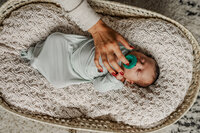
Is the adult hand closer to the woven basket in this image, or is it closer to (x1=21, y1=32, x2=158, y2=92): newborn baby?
(x1=21, y1=32, x2=158, y2=92): newborn baby

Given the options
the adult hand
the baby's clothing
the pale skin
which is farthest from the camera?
the baby's clothing

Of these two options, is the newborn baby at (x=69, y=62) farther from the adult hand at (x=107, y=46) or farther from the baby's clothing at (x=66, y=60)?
the adult hand at (x=107, y=46)

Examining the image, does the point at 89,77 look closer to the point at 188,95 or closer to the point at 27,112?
the point at 27,112

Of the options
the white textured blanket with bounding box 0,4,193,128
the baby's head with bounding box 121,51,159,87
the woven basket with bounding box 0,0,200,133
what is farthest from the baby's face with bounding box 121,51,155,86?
the woven basket with bounding box 0,0,200,133

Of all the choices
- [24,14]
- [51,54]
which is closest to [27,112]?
[51,54]

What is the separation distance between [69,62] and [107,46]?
0.50 m

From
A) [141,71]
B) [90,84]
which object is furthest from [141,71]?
[90,84]

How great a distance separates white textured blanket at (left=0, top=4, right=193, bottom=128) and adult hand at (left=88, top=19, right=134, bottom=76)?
17.8 inches

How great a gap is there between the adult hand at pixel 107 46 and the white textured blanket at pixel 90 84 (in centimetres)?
45

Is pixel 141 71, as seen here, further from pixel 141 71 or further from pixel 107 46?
pixel 107 46

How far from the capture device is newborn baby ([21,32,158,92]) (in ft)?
3.29

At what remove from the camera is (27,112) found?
44.1 inches

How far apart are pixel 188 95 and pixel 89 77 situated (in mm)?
562

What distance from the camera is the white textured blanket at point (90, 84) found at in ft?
3.39
